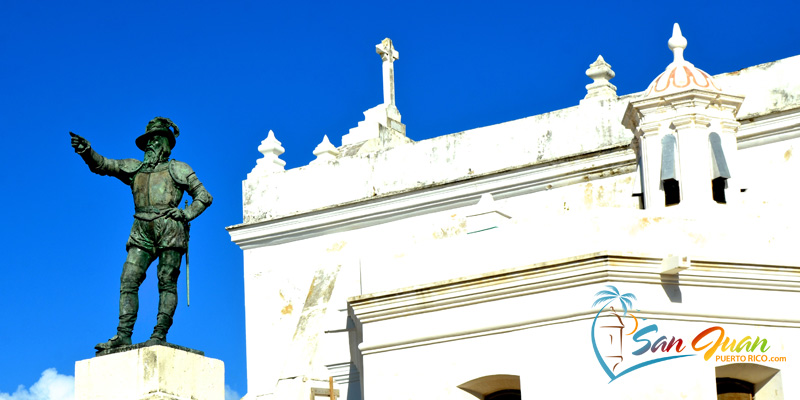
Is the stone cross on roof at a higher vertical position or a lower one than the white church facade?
higher

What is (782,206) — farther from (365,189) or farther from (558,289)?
(365,189)

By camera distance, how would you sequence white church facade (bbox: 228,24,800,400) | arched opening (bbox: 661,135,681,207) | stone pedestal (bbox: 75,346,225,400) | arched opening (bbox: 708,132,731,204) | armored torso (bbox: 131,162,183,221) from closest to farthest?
1. stone pedestal (bbox: 75,346,225,400)
2. armored torso (bbox: 131,162,183,221)
3. white church facade (bbox: 228,24,800,400)
4. arched opening (bbox: 708,132,731,204)
5. arched opening (bbox: 661,135,681,207)

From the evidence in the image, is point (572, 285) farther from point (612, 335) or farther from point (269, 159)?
point (269, 159)

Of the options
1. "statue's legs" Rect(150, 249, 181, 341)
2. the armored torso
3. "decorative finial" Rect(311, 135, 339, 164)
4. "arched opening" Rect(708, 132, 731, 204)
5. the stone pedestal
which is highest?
"decorative finial" Rect(311, 135, 339, 164)

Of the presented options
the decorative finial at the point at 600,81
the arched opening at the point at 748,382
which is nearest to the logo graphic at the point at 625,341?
the arched opening at the point at 748,382

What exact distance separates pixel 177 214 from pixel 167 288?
76 centimetres

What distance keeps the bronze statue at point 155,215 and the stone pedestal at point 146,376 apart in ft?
0.67

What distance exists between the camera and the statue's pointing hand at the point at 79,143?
14480 mm

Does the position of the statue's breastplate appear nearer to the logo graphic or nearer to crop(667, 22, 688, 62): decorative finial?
the logo graphic

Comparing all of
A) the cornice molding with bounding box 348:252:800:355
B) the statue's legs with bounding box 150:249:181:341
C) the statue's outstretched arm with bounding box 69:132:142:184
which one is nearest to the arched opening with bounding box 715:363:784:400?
the cornice molding with bounding box 348:252:800:355

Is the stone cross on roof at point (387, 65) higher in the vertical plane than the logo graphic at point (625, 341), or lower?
higher

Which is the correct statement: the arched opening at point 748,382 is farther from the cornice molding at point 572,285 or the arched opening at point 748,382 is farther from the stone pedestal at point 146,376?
the stone pedestal at point 146,376

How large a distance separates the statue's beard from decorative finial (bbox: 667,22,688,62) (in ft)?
21.9

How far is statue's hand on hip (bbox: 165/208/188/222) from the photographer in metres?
14.6
